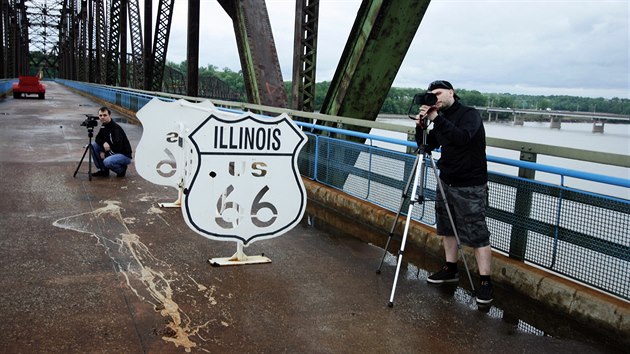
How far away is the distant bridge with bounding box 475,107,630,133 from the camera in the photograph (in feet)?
15.8

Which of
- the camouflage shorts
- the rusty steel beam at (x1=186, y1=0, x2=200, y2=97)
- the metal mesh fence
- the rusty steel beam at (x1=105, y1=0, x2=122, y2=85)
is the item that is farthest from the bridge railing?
the rusty steel beam at (x1=105, y1=0, x2=122, y2=85)

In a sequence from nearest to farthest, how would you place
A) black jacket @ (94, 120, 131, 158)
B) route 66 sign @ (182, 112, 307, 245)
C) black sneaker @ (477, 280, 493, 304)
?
black sneaker @ (477, 280, 493, 304), route 66 sign @ (182, 112, 307, 245), black jacket @ (94, 120, 131, 158)

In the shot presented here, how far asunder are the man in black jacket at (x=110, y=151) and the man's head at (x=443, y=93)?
7.33 m

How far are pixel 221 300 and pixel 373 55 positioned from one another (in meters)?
3.37

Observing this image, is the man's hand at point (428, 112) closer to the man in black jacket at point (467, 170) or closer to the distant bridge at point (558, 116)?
the man in black jacket at point (467, 170)

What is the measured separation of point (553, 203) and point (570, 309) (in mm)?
890

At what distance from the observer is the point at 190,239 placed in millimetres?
6828

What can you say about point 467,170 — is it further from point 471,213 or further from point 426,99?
point 426,99

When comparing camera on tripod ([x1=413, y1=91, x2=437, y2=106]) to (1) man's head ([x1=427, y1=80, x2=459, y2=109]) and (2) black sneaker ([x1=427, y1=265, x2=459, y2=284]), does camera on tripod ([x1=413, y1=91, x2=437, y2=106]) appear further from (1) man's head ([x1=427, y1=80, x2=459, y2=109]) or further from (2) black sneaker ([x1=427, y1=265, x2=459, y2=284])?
(2) black sneaker ([x1=427, y1=265, x2=459, y2=284])

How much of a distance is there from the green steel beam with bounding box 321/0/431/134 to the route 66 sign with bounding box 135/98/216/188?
206cm

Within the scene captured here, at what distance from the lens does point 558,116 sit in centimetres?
557

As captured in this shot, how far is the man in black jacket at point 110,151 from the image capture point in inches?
421

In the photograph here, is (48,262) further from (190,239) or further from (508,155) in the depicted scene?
(508,155)

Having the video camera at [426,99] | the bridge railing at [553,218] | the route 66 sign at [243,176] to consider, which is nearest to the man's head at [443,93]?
the video camera at [426,99]
